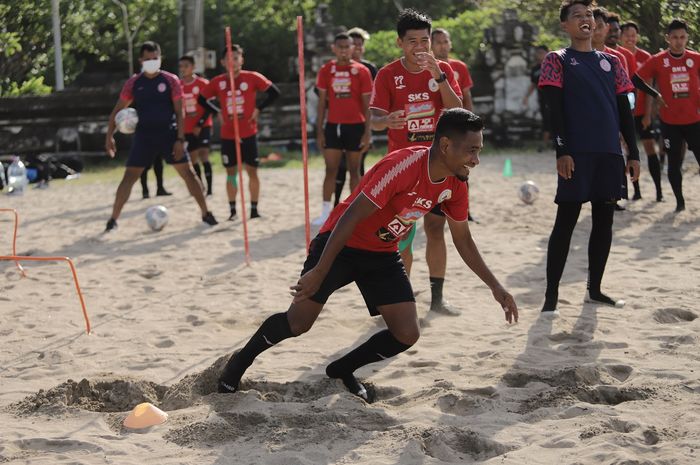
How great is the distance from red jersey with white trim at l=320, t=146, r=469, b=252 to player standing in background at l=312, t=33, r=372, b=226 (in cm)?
603

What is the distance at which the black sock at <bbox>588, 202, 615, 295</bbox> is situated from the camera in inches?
271

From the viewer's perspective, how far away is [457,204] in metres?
5.13

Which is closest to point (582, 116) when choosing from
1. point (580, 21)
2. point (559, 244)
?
point (580, 21)

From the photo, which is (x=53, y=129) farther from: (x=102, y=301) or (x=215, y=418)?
(x=215, y=418)

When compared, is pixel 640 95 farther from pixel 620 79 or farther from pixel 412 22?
pixel 412 22

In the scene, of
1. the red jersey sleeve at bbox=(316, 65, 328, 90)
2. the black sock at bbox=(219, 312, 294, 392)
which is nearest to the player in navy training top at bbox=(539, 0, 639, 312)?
the black sock at bbox=(219, 312, 294, 392)

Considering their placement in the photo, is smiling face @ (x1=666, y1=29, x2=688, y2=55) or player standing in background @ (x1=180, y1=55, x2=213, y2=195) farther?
player standing in background @ (x1=180, y1=55, x2=213, y2=195)

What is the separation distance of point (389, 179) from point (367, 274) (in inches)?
23.9

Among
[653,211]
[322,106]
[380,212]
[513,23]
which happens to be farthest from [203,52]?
[380,212]

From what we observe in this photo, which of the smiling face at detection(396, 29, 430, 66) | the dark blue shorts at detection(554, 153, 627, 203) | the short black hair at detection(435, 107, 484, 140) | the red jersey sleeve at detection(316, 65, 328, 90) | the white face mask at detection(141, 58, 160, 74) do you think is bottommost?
the dark blue shorts at detection(554, 153, 627, 203)

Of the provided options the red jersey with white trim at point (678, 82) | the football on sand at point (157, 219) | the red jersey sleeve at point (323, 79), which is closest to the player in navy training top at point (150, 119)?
the football on sand at point (157, 219)

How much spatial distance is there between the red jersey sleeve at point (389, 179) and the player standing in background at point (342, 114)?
6274 millimetres

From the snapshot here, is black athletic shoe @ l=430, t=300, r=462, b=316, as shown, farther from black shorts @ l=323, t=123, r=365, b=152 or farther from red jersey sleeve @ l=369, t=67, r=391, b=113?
black shorts @ l=323, t=123, r=365, b=152

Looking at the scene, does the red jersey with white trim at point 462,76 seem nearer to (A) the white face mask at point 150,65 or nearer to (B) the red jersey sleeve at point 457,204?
(A) the white face mask at point 150,65
